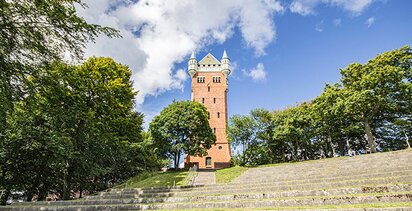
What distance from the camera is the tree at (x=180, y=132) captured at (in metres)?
27.0

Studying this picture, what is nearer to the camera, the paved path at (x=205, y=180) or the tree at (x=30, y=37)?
the tree at (x=30, y=37)

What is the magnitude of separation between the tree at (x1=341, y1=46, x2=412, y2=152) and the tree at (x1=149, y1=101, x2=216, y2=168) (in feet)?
48.6

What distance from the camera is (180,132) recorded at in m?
27.7

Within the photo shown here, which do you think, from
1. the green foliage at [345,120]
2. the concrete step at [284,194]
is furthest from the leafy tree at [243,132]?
the concrete step at [284,194]

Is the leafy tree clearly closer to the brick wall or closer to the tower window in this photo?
the brick wall

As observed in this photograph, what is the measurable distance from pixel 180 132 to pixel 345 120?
744 inches

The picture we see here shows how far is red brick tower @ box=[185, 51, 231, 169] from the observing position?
3497 centimetres

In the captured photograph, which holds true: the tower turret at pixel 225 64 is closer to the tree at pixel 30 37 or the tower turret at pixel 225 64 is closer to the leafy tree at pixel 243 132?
the leafy tree at pixel 243 132

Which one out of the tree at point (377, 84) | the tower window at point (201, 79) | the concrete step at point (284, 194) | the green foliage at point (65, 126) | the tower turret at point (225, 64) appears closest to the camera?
the concrete step at point (284, 194)

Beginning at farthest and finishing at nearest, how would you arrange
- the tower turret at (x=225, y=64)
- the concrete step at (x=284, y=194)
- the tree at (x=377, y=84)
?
1. the tower turret at (x=225, y=64)
2. the tree at (x=377, y=84)
3. the concrete step at (x=284, y=194)

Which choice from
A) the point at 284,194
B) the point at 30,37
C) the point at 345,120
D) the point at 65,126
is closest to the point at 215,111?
the point at 345,120

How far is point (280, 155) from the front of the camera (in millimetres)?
35625

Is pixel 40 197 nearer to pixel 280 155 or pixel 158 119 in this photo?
pixel 158 119

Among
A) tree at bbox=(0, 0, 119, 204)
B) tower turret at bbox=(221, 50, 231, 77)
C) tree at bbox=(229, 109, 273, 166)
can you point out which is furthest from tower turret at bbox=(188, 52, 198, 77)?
tree at bbox=(0, 0, 119, 204)
